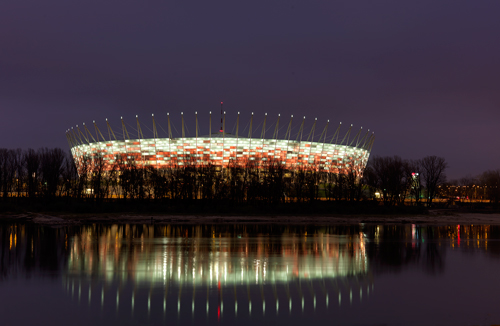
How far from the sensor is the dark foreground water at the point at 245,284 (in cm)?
1130

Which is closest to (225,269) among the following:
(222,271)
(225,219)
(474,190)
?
(222,271)

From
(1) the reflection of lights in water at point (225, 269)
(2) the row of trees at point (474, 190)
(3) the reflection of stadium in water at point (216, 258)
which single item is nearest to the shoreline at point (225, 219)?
(3) the reflection of stadium in water at point (216, 258)

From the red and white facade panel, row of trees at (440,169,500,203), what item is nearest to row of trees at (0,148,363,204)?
the red and white facade panel

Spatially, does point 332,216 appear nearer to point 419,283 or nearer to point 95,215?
point 95,215

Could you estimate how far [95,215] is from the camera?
49.6m

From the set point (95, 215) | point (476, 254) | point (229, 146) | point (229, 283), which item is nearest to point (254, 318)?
point (229, 283)

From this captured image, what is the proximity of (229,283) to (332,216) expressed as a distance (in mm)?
39821

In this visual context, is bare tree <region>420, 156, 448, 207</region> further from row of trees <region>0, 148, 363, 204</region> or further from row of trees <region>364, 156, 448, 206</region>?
row of trees <region>0, 148, 363, 204</region>

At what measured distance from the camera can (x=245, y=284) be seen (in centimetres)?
1470

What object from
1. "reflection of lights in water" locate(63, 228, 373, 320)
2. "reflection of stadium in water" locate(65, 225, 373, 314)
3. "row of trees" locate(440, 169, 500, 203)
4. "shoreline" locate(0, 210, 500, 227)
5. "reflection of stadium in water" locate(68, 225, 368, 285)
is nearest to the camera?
"reflection of stadium in water" locate(65, 225, 373, 314)

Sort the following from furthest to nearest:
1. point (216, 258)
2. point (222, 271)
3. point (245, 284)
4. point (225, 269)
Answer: point (216, 258)
point (225, 269)
point (222, 271)
point (245, 284)

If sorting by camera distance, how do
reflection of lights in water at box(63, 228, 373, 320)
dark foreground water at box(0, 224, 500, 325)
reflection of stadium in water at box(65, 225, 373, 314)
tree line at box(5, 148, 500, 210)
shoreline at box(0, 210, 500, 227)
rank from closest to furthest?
dark foreground water at box(0, 224, 500, 325) < reflection of stadium in water at box(65, 225, 373, 314) < reflection of lights in water at box(63, 228, 373, 320) < shoreline at box(0, 210, 500, 227) < tree line at box(5, 148, 500, 210)

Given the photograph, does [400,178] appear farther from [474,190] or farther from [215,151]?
[474,190]

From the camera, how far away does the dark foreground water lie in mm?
11297
